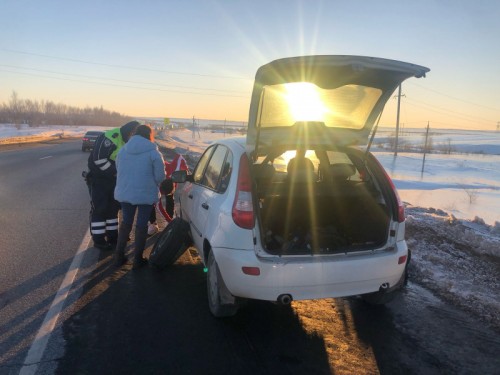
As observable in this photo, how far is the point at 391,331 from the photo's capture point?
3570 millimetres

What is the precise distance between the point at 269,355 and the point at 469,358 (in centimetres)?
153

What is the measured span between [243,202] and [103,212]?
3156 mm

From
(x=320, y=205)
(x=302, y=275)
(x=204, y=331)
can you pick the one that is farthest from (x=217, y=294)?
(x=320, y=205)

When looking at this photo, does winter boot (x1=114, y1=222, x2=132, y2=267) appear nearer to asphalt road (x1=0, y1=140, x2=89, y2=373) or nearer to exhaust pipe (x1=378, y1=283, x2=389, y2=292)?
asphalt road (x1=0, y1=140, x2=89, y2=373)

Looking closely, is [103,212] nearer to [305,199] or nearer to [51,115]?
[305,199]

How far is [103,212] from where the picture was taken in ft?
19.2

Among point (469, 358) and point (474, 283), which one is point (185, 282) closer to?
point (469, 358)

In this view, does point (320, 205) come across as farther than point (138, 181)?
No

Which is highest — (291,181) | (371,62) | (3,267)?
(371,62)

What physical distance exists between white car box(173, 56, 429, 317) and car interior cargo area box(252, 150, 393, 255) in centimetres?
1

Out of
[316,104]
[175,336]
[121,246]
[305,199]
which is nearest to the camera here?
[175,336]

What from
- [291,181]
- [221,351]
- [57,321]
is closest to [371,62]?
[291,181]

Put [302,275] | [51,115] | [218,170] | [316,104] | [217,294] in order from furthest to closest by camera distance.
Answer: [51,115] → [218,170] → [316,104] → [217,294] → [302,275]

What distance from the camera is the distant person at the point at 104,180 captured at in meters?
5.76
